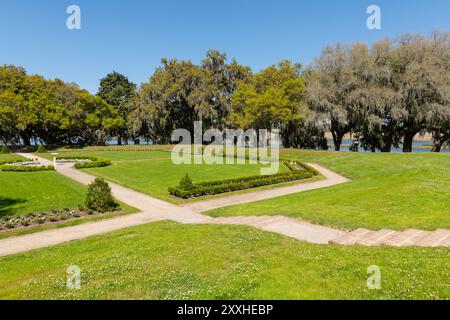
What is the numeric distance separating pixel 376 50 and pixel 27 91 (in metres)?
51.7

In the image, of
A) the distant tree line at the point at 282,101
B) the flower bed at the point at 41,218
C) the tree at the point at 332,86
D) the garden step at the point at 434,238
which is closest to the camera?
the garden step at the point at 434,238

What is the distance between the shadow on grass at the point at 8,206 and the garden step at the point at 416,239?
50.2 feet

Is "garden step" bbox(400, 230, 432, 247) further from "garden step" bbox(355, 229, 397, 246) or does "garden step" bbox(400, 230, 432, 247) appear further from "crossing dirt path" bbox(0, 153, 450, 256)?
"garden step" bbox(355, 229, 397, 246)

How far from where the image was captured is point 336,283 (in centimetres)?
520

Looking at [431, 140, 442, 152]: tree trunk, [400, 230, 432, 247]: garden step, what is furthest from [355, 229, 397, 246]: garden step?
[431, 140, 442, 152]: tree trunk

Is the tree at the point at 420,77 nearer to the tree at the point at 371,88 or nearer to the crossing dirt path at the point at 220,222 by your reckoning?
the tree at the point at 371,88

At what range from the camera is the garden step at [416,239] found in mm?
7578

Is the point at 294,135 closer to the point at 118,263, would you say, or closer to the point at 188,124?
the point at 188,124

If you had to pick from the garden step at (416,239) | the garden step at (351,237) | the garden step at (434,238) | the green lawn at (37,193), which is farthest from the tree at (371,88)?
the green lawn at (37,193)

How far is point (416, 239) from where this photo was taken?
26.1 ft

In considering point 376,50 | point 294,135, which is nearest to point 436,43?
point 376,50

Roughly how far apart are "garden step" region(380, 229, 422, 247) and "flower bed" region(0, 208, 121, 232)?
37.0ft

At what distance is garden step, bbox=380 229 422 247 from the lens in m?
7.72

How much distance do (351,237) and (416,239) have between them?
1659mm
